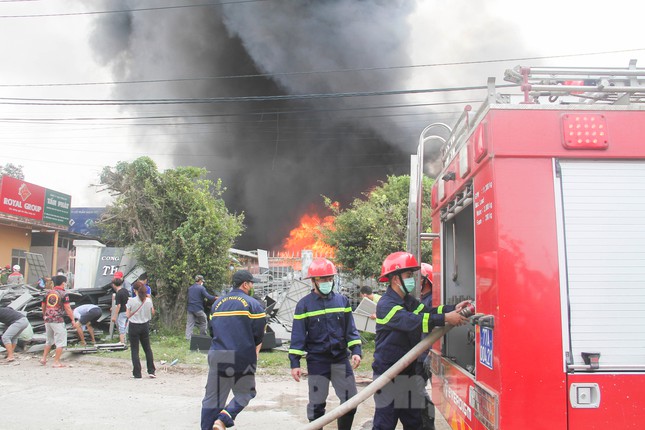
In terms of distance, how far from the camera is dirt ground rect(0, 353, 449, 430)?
5.64 m

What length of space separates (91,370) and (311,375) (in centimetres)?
582

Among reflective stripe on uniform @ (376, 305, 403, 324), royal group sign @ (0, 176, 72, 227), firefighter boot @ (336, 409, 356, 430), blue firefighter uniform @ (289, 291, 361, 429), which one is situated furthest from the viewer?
royal group sign @ (0, 176, 72, 227)

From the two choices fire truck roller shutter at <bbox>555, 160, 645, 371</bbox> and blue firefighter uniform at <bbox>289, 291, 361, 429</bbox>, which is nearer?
fire truck roller shutter at <bbox>555, 160, 645, 371</bbox>

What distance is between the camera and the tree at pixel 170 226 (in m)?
12.4

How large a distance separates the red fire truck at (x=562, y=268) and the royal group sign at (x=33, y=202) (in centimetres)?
2122

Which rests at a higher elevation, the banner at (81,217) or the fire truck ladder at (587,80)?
the banner at (81,217)

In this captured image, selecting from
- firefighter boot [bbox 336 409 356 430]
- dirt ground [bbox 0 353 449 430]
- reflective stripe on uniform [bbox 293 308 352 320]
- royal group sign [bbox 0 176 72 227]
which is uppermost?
royal group sign [bbox 0 176 72 227]

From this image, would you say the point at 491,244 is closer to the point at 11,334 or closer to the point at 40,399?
the point at 40,399

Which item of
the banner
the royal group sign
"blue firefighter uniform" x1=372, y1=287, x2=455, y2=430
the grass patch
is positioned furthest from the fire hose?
the banner

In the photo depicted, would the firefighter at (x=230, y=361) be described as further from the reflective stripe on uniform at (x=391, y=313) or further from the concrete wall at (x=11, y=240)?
the concrete wall at (x=11, y=240)

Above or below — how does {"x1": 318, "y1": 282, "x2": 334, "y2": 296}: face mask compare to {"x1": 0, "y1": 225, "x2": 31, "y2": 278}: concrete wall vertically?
below

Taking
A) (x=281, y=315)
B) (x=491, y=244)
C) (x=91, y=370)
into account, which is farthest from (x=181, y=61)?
(x=491, y=244)

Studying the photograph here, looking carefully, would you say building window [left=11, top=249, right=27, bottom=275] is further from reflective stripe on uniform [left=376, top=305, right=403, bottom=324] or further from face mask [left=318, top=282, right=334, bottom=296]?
reflective stripe on uniform [left=376, top=305, right=403, bottom=324]

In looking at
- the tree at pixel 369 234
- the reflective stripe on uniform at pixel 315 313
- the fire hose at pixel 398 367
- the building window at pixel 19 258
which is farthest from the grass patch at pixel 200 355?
the building window at pixel 19 258
